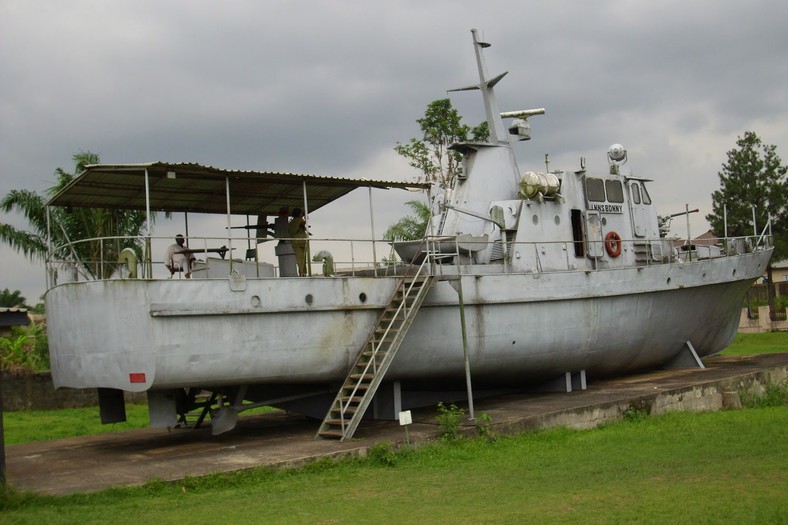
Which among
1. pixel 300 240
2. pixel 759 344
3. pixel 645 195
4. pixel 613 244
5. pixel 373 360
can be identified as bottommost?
pixel 759 344

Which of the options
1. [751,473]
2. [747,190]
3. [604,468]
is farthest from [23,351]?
[747,190]

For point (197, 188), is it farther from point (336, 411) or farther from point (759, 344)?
point (759, 344)

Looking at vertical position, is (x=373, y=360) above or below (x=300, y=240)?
below

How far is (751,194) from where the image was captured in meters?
47.0

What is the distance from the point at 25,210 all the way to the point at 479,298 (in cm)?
1434

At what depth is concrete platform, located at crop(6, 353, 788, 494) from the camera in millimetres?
12031

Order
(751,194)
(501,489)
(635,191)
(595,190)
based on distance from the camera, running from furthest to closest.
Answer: (751,194) < (635,191) < (595,190) < (501,489)

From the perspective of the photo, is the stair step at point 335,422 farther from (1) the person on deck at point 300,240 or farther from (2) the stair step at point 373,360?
(1) the person on deck at point 300,240

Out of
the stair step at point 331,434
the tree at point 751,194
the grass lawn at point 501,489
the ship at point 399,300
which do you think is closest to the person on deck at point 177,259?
the ship at point 399,300

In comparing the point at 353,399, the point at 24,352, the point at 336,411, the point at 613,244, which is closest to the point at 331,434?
the point at 336,411

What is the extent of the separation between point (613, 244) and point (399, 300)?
6.86m

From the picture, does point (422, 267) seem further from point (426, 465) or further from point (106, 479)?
point (106, 479)

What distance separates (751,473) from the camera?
33.2ft

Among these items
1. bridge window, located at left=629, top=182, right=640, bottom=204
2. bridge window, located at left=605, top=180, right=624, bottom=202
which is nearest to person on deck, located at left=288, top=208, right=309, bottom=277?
bridge window, located at left=605, top=180, right=624, bottom=202
